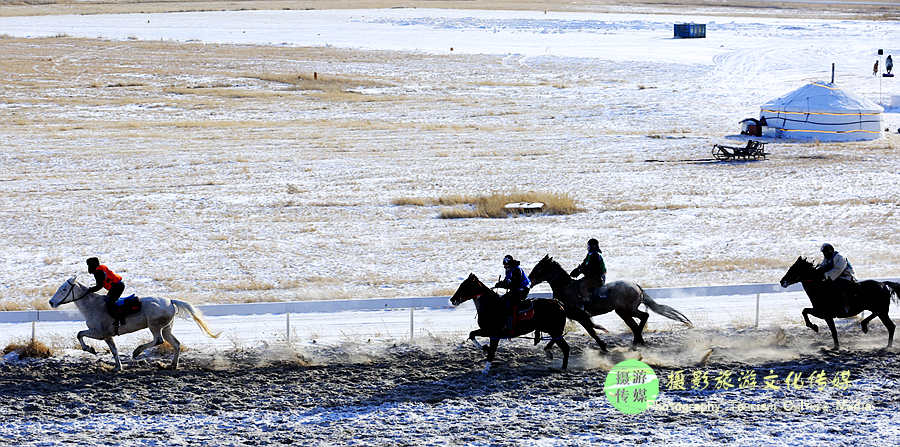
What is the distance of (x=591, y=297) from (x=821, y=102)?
31.8 m

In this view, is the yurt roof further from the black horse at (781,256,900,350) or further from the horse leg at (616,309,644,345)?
the horse leg at (616,309,644,345)

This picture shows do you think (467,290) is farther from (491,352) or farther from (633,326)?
(633,326)

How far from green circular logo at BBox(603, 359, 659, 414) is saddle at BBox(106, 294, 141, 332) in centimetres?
644

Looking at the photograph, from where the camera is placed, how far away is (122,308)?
530 inches

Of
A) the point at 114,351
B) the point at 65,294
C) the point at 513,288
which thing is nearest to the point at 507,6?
the point at 513,288

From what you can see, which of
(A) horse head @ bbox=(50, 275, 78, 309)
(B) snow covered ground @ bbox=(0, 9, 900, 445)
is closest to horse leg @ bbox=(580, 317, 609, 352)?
(B) snow covered ground @ bbox=(0, 9, 900, 445)

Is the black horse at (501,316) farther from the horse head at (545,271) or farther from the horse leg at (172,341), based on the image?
the horse leg at (172,341)

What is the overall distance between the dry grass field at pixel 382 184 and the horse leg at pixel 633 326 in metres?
5.16

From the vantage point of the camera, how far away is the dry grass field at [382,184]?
21.5 meters

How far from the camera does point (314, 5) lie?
458 feet

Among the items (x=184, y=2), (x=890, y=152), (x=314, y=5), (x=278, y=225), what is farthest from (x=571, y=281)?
(x=184, y=2)

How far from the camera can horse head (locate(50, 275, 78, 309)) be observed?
12961mm

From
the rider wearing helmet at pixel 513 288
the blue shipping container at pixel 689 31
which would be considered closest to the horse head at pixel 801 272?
the rider wearing helmet at pixel 513 288

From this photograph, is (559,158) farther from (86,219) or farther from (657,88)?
(657,88)
